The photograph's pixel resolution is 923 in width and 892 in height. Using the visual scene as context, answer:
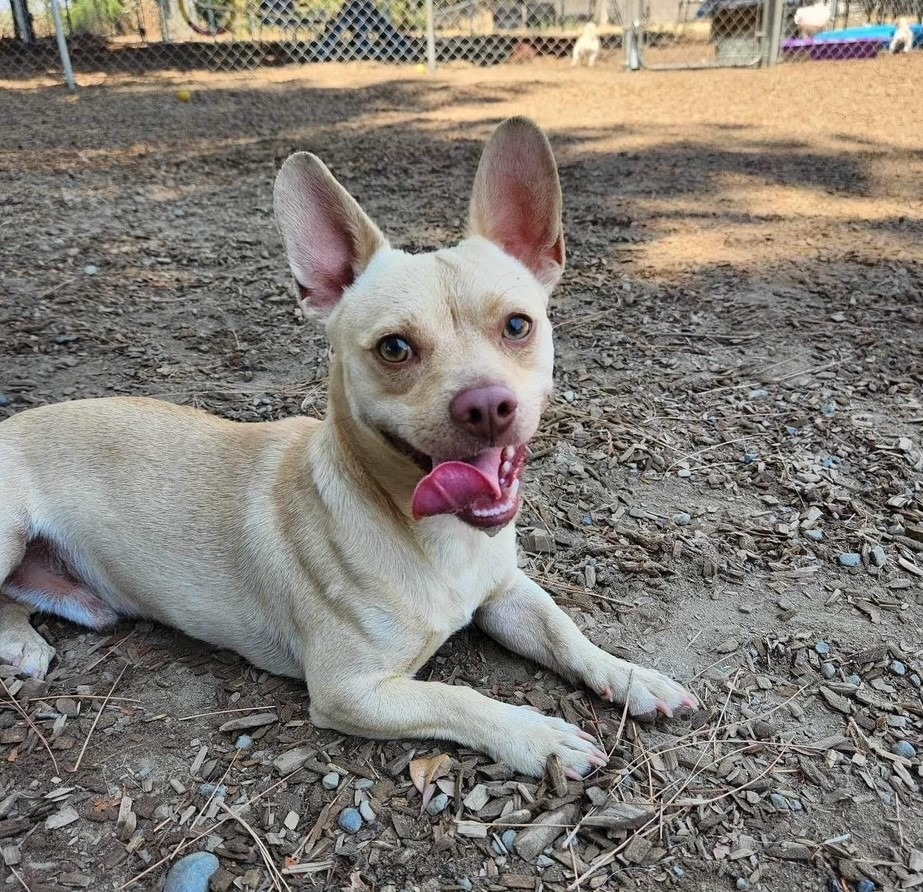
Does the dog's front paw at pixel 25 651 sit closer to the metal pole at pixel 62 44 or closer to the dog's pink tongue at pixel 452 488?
the dog's pink tongue at pixel 452 488

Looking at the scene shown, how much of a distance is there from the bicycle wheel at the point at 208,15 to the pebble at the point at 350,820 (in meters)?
20.3

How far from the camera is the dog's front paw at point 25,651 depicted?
3152mm

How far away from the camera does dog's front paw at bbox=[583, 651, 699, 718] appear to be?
2.84 metres

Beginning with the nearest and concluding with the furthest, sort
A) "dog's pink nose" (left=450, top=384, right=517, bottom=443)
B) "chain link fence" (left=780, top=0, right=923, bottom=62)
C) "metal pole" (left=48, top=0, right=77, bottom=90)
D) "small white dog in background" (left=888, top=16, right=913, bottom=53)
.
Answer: "dog's pink nose" (left=450, top=384, right=517, bottom=443)
"metal pole" (left=48, top=0, right=77, bottom=90)
"chain link fence" (left=780, top=0, right=923, bottom=62)
"small white dog in background" (left=888, top=16, right=913, bottom=53)

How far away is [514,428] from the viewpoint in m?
2.42

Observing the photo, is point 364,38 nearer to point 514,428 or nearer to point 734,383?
point 734,383

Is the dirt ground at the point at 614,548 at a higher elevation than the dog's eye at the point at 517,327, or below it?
below

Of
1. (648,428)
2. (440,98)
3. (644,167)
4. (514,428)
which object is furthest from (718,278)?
(440,98)

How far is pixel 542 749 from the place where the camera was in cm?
264

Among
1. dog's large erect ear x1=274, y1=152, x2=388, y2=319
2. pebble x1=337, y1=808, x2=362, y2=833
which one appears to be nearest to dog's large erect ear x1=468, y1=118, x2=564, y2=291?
dog's large erect ear x1=274, y1=152, x2=388, y2=319

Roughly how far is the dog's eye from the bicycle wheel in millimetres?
19488

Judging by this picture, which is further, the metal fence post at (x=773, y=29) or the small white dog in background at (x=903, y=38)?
the small white dog in background at (x=903, y=38)

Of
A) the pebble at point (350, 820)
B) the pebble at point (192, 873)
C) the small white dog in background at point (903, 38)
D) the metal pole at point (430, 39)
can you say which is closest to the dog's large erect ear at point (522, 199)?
the pebble at point (350, 820)

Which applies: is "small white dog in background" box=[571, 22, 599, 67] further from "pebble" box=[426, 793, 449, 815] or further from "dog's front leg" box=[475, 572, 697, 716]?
"pebble" box=[426, 793, 449, 815]
